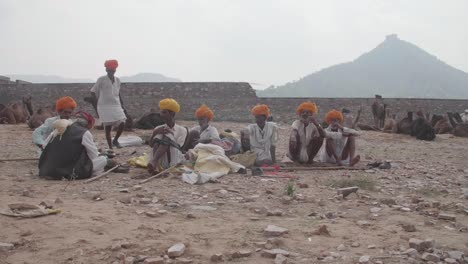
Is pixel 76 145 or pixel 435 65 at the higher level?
pixel 435 65

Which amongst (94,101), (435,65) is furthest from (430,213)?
(435,65)

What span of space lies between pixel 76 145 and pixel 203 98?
1446 cm

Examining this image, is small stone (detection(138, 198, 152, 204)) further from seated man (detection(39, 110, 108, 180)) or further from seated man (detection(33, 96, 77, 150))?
seated man (detection(33, 96, 77, 150))

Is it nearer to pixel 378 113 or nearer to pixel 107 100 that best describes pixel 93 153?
pixel 107 100

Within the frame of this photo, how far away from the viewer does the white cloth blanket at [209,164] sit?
237 inches

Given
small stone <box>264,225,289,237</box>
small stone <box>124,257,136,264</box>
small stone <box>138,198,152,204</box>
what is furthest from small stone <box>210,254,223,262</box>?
small stone <box>138,198,152,204</box>

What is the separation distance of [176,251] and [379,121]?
58.1 ft

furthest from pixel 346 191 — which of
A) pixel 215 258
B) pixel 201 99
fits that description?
pixel 201 99

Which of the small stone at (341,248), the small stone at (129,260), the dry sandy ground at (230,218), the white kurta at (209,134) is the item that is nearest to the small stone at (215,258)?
the dry sandy ground at (230,218)

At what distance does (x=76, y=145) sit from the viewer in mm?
6066

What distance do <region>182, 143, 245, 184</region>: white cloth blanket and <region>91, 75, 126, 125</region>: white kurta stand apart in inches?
101

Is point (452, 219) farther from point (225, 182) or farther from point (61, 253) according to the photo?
point (61, 253)

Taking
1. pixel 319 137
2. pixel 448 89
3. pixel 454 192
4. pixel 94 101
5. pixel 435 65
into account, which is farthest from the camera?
pixel 435 65

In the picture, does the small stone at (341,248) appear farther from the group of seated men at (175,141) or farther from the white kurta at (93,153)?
the white kurta at (93,153)
